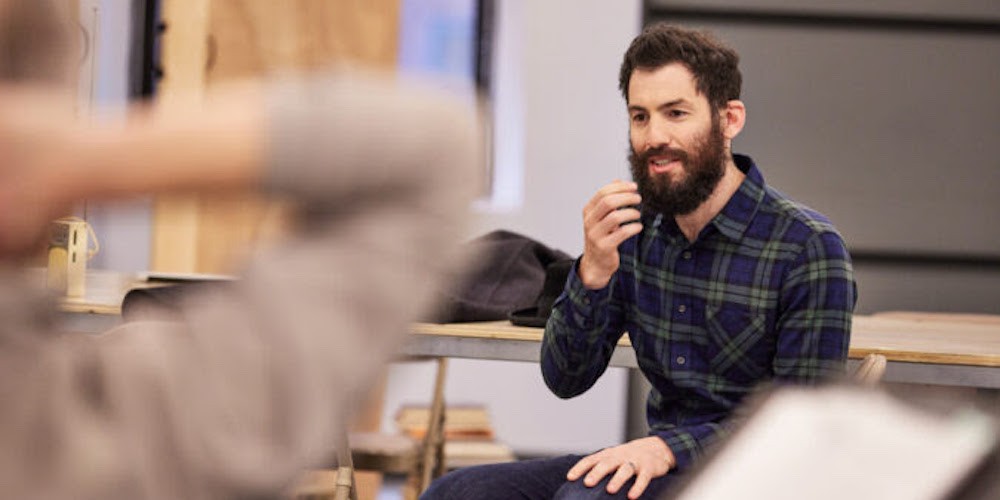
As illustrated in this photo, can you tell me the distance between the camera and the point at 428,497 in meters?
1.88

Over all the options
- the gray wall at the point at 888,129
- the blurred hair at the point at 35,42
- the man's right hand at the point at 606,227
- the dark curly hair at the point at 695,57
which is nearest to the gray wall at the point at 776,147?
the gray wall at the point at 888,129

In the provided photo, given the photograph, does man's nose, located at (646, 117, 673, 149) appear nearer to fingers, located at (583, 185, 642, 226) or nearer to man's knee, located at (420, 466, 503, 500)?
fingers, located at (583, 185, 642, 226)

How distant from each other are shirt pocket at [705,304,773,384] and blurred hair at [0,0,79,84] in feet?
5.11

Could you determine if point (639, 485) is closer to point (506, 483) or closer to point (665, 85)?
point (506, 483)

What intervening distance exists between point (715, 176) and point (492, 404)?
2.57m

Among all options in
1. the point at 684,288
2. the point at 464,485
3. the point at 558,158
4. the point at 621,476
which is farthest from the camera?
the point at 558,158

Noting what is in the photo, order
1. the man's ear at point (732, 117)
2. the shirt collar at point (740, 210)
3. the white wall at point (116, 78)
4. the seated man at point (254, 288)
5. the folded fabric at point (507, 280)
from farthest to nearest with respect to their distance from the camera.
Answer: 1. the white wall at point (116, 78)
2. the folded fabric at point (507, 280)
3. the man's ear at point (732, 117)
4. the shirt collar at point (740, 210)
5. the seated man at point (254, 288)

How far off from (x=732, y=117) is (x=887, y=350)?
490 millimetres

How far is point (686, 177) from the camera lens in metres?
2.00

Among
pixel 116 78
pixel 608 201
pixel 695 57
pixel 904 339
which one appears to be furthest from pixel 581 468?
pixel 116 78

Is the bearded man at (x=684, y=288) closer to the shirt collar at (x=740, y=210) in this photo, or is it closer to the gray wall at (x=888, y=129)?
the shirt collar at (x=740, y=210)

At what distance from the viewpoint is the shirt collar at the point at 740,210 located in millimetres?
1959

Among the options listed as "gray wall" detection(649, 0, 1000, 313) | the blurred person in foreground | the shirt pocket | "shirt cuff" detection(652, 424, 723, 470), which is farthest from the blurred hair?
"gray wall" detection(649, 0, 1000, 313)

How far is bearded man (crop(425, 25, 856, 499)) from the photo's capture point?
1804mm
